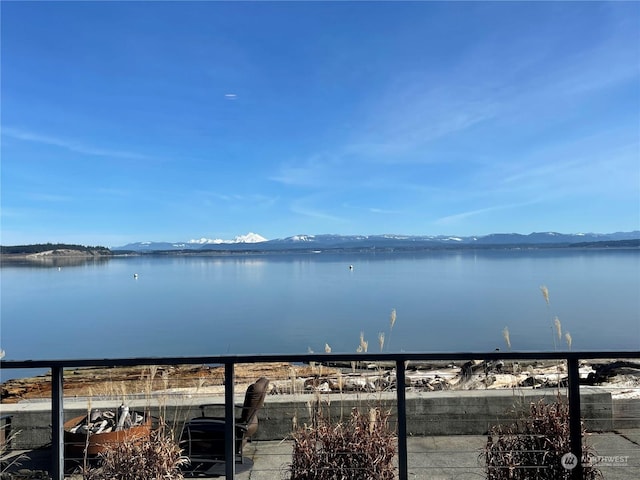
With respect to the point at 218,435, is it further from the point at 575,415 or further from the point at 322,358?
the point at 575,415

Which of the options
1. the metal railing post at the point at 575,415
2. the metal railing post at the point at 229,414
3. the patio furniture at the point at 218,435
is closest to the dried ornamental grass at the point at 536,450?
the metal railing post at the point at 575,415

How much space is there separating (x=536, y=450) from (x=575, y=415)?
1.00 feet

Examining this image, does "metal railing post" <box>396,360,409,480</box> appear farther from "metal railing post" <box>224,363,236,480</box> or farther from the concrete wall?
the concrete wall

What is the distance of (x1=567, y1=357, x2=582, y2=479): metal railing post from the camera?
2607mm

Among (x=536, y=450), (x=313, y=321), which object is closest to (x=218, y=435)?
(x=536, y=450)

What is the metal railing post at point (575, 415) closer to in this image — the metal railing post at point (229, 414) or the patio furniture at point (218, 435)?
the metal railing post at point (229, 414)

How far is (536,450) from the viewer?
2.77m

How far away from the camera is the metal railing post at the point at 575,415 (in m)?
2.61

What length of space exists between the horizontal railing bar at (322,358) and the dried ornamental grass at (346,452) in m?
0.47

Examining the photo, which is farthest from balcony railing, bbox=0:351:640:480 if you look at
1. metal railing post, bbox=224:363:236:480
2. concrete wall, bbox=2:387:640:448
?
concrete wall, bbox=2:387:640:448

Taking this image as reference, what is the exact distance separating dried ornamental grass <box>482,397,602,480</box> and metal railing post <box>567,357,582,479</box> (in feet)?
0.19

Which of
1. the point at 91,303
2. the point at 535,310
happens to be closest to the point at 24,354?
the point at 91,303

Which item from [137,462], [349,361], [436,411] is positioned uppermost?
[349,361]

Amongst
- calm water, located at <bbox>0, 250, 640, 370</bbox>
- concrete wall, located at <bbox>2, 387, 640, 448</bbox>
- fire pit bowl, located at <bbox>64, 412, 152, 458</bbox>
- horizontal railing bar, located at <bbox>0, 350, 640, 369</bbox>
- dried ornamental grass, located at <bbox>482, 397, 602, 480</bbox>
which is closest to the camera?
horizontal railing bar, located at <bbox>0, 350, 640, 369</bbox>
